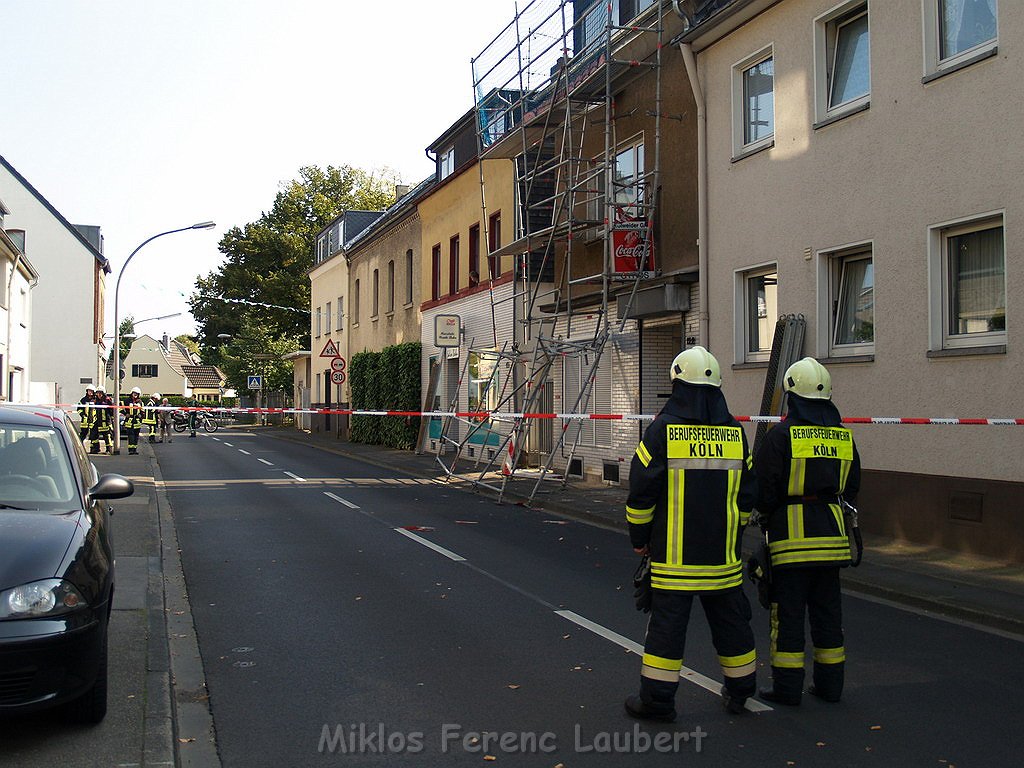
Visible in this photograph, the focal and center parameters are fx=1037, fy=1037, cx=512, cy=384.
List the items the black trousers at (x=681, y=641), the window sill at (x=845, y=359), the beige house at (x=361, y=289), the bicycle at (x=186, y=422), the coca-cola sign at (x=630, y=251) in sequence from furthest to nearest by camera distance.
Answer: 1. the bicycle at (x=186, y=422)
2. the beige house at (x=361, y=289)
3. the coca-cola sign at (x=630, y=251)
4. the window sill at (x=845, y=359)
5. the black trousers at (x=681, y=641)

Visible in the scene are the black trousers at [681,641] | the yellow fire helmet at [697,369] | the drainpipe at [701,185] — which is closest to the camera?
the black trousers at [681,641]

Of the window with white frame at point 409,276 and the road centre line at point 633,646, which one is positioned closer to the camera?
the road centre line at point 633,646

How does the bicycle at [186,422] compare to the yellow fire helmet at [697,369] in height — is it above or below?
below

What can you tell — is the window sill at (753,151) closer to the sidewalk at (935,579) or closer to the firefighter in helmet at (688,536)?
the sidewalk at (935,579)

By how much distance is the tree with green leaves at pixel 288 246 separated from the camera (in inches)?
2470

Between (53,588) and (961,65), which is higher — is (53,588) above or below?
below

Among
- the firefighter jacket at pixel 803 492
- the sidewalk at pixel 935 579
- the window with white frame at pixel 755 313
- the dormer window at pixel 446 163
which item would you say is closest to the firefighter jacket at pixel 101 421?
the dormer window at pixel 446 163

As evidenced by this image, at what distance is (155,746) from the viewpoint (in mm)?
4629

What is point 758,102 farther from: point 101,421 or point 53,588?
point 101,421

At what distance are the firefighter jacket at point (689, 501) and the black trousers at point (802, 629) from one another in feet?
1.60

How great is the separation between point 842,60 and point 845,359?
3.57m

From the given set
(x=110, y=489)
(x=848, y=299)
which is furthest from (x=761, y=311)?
(x=110, y=489)

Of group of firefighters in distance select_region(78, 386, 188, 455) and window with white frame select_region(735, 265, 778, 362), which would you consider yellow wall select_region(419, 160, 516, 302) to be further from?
window with white frame select_region(735, 265, 778, 362)

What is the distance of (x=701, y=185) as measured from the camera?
14.6 m
